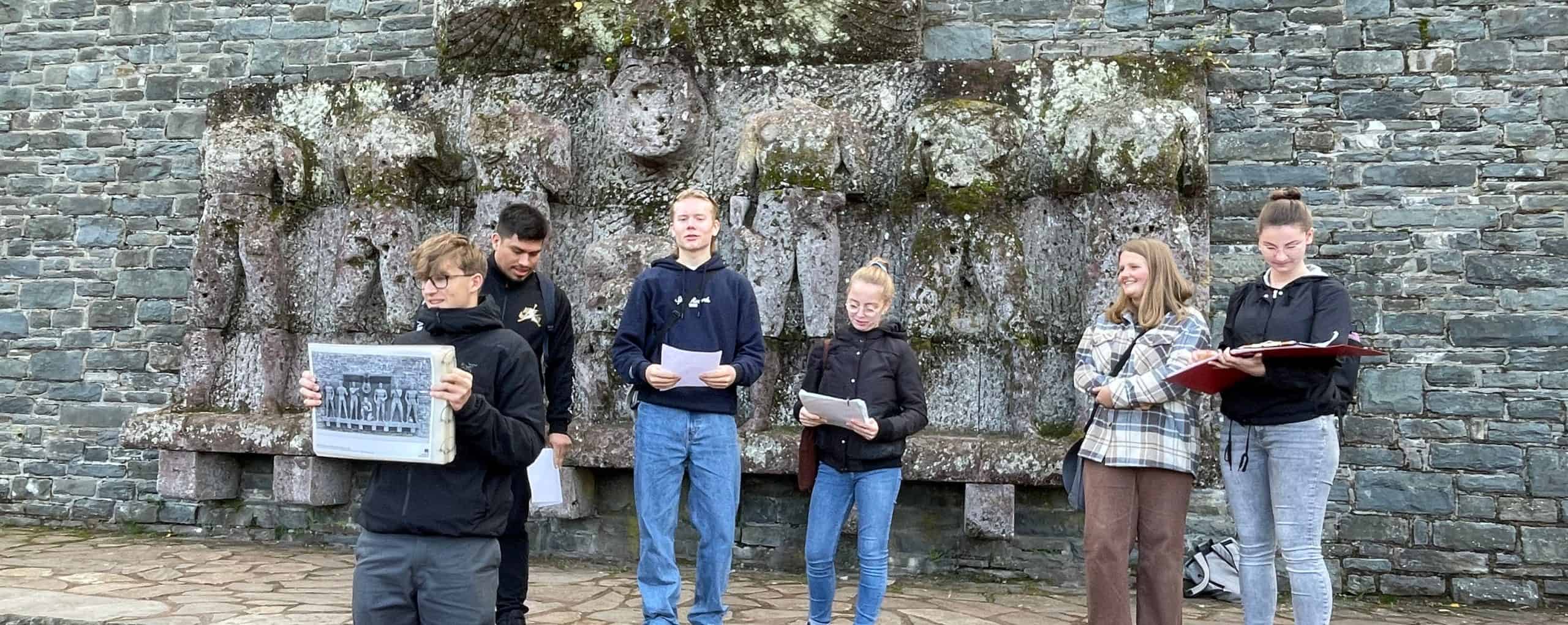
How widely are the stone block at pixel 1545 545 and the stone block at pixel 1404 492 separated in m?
0.34

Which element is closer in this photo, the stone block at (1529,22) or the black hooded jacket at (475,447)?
the black hooded jacket at (475,447)

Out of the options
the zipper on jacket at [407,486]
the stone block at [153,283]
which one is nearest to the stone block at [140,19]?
the stone block at [153,283]

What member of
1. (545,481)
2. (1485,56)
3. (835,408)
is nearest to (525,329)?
(545,481)

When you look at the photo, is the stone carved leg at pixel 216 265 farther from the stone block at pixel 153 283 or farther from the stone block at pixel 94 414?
the stone block at pixel 94 414

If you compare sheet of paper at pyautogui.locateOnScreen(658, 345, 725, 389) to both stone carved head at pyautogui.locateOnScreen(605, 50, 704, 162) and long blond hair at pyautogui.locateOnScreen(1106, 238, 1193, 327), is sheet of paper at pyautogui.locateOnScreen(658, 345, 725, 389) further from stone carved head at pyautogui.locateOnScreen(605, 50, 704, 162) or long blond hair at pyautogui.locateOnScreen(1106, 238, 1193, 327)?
stone carved head at pyautogui.locateOnScreen(605, 50, 704, 162)

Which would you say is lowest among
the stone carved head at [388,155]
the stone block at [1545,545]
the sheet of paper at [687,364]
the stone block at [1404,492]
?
the stone block at [1545,545]

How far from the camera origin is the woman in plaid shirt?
154 inches

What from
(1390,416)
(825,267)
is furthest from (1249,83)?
(825,267)

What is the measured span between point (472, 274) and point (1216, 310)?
4184mm

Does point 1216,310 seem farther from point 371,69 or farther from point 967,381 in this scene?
point 371,69

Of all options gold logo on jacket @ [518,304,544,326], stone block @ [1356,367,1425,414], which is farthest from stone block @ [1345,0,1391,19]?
gold logo on jacket @ [518,304,544,326]

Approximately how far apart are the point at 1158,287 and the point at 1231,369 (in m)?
0.34

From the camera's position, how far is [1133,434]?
3941 mm

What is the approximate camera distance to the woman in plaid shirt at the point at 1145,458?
154 inches
